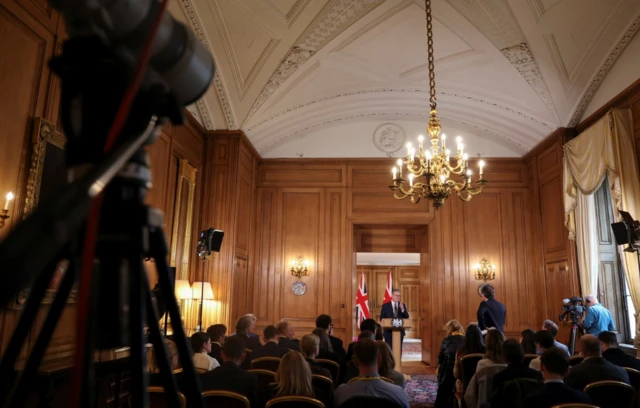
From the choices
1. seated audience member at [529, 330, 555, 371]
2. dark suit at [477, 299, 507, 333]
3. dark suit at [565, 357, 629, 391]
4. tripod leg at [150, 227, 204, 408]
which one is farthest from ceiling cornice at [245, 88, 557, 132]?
tripod leg at [150, 227, 204, 408]

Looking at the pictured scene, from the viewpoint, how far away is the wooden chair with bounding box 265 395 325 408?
2.54 meters

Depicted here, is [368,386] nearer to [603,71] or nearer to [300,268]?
[603,71]

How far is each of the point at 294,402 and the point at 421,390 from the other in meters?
5.07

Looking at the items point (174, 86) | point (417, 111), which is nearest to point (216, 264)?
point (417, 111)

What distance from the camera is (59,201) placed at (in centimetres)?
53

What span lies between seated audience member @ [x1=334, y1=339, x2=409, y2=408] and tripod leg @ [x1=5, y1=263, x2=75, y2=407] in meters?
2.26

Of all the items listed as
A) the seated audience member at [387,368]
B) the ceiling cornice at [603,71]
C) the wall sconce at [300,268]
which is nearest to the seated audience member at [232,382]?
the seated audience member at [387,368]

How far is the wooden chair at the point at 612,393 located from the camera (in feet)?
9.70

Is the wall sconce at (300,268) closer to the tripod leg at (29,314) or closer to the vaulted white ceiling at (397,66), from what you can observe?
the vaulted white ceiling at (397,66)

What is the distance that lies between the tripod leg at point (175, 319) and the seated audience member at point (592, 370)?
3388 mm

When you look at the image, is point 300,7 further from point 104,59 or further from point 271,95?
point 104,59

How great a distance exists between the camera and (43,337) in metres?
0.70

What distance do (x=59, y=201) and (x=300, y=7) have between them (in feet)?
21.3

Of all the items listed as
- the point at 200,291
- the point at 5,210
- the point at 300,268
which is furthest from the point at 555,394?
the point at 300,268
